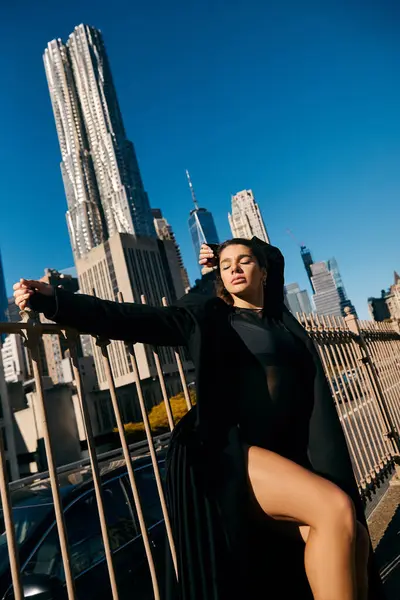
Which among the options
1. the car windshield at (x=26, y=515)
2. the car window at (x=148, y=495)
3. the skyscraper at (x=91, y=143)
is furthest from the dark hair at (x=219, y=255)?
the skyscraper at (x=91, y=143)

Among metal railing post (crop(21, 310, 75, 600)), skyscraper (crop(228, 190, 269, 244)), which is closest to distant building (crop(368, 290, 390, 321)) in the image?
skyscraper (crop(228, 190, 269, 244))

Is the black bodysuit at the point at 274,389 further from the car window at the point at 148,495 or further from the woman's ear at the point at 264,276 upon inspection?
the car window at the point at 148,495

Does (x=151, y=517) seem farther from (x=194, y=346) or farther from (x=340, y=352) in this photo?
(x=340, y=352)

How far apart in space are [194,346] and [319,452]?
29.3 inches

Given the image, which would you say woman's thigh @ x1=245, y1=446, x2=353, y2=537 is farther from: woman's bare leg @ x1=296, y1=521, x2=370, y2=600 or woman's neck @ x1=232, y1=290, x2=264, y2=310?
woman's neck @ x1=232, y1=290, x2=264, y2=310

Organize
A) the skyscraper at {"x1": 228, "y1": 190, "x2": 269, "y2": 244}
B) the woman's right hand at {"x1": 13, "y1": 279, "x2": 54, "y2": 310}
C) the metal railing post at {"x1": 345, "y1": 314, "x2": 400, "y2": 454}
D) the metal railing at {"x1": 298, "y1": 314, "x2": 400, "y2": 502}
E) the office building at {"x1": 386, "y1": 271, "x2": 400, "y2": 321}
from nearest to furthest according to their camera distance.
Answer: the woman's right hand at {"x1": 13, "y1": 279, "x2": 54, "y2": 310}, the metal railing at {"x1": 298, "y1": 314, "x2": 400, "y2": 502}, the metal railing post at {"x1": 345, "y1": 314, "x2": 400, "y2": 454}, the office building at {"x1": 386, "y1": 271, "x2": 400, "y2": 321}, the skyscraper at {"x1": 228, "y1": 190, "x2": 269, "y2": 244}

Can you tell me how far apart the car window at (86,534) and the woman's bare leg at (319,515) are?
188 centimetres

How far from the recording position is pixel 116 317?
5.26 ft

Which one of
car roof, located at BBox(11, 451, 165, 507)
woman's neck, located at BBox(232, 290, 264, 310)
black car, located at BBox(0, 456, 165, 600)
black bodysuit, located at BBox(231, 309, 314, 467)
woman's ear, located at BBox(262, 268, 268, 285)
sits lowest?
black car, located at BBox(0, 456, 165, 600)

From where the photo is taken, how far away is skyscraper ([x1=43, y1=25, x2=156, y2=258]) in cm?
10912

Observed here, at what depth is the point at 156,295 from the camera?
270ft

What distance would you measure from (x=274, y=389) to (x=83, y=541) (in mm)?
2151

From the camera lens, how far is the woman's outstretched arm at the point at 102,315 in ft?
5.12

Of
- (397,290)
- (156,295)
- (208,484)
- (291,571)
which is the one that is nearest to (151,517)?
(291,571)
